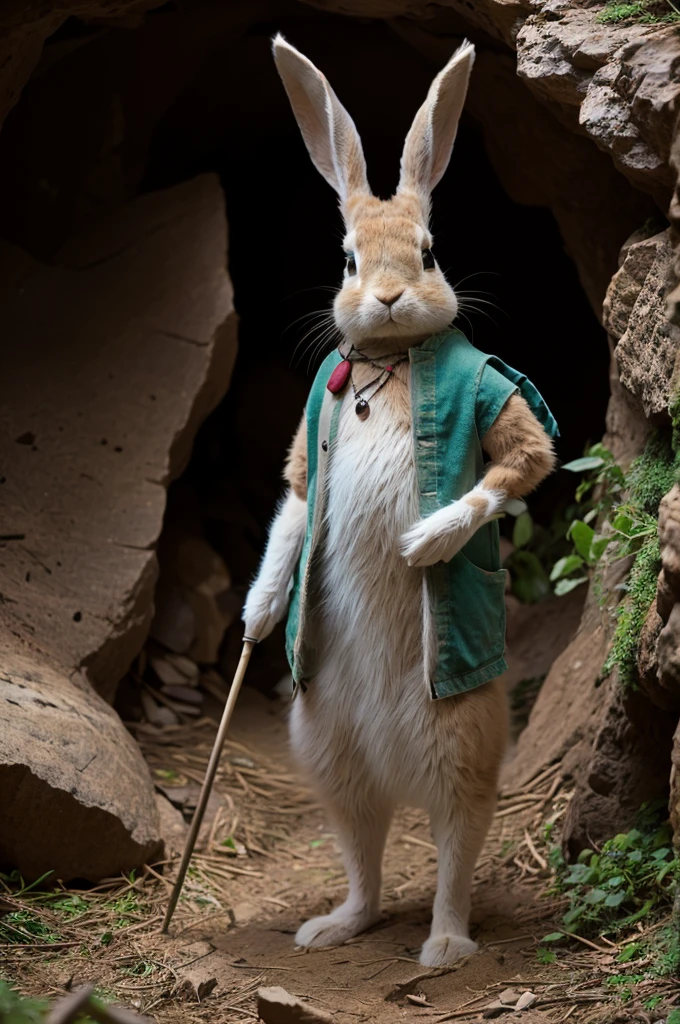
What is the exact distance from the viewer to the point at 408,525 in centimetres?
290

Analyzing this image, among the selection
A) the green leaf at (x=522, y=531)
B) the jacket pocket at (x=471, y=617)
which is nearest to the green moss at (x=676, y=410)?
the jacket pocket at (x=471, y=617)

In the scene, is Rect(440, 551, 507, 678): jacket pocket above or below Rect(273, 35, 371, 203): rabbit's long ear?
below

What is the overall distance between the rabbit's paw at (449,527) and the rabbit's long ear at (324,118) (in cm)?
102

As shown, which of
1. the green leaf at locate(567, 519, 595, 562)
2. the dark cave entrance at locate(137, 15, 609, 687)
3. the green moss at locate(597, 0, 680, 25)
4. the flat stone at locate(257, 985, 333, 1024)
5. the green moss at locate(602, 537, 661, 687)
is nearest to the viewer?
the flat stone at locate(257, 985, 333, 1024)

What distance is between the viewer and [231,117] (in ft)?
18.4

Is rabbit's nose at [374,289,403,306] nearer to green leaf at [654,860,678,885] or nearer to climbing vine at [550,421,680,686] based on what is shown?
climbing vine at [550,421,680,686]

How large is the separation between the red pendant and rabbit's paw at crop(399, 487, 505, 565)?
1.61 feet

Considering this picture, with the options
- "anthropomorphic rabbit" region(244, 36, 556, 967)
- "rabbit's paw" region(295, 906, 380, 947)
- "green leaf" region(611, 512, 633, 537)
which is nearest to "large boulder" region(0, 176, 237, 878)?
"rabbit's paw" region(295, 906, 380, 947)

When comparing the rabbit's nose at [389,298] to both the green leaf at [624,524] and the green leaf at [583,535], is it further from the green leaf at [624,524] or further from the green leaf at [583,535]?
the green leaf at [583,535]

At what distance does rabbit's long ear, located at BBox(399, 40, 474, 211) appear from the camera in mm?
3023

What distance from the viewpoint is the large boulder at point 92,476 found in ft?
10.7

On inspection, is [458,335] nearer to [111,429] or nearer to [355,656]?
[355,656]

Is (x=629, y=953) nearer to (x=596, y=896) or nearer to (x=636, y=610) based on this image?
(x=596, y=896)

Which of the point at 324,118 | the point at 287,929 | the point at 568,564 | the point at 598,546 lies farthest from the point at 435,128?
the point at 287,929
